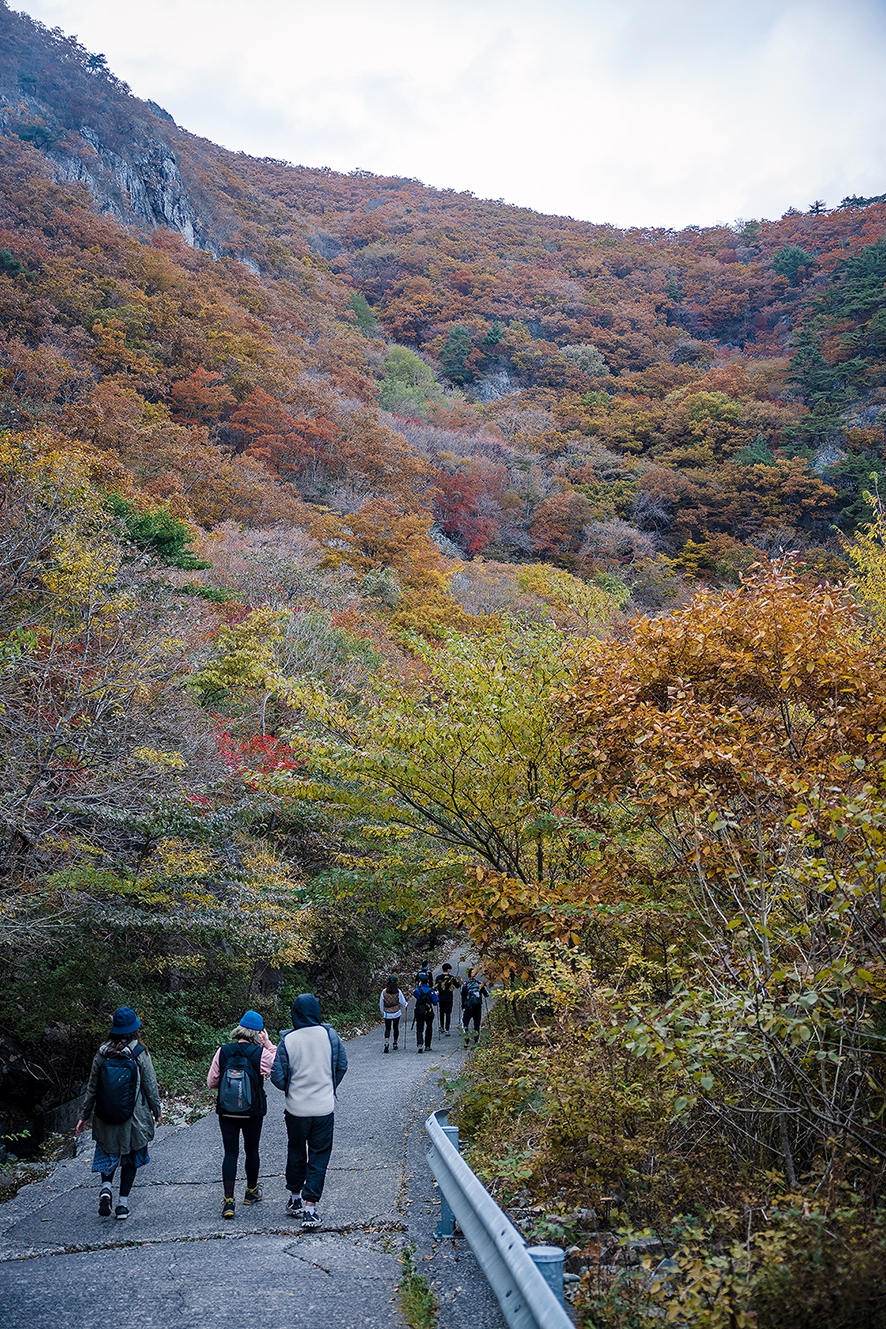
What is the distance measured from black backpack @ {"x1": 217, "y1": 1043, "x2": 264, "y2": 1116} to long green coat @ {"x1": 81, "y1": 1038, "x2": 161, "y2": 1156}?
49 centimetres

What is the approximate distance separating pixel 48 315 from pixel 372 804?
33.6 meters

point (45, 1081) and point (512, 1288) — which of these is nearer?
point (512, 1288)

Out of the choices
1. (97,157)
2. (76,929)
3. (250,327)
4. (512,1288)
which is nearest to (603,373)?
(250,327)

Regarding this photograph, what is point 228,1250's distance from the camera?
442cm

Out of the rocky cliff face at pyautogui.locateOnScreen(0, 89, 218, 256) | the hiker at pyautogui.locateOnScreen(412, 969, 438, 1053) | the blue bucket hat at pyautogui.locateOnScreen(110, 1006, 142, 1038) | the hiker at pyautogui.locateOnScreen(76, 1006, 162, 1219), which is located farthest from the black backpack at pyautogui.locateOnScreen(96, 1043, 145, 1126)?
the rocky cliff face at pyautogui.locateOnScreen(0, 89, 218, 256)

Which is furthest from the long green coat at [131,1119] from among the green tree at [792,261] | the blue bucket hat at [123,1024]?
the green tree at [792,261]

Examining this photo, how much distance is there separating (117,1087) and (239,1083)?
0.85 meters

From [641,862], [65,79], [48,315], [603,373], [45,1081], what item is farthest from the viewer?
[603,373]

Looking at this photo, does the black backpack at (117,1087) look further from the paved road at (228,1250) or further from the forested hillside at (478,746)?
the forested hillside at (478,746)

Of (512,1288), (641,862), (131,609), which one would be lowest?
(512,1288)

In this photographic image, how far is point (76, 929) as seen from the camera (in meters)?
9.79

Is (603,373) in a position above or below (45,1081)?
above

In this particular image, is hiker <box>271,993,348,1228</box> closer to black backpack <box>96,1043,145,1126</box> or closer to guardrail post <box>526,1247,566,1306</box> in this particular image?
black backpack <box>96,1043,145,1126</box>

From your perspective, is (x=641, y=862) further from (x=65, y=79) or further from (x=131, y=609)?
(x=65, y=79)
